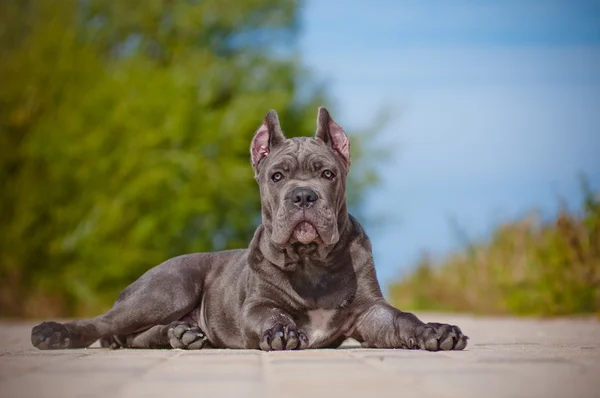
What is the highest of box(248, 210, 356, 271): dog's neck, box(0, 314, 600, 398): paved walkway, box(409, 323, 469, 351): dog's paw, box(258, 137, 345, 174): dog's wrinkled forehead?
box(258, 137, 345, 174): dog's wrinkled forehead

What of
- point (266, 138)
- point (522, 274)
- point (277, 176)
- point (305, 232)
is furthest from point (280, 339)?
point (522, 274)

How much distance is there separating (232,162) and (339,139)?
36.5 ft

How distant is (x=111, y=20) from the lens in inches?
774

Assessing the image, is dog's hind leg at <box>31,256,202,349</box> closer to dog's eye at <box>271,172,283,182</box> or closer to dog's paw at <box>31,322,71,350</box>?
dog's paw at <box>31,322,71,350</box>

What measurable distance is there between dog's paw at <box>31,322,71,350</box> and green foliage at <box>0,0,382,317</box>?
9.03 meters

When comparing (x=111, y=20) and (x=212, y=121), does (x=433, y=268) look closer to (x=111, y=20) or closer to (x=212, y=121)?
(x=212, y=121)

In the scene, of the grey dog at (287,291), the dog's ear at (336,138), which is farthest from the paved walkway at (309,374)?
the dog's ear at (336,138)

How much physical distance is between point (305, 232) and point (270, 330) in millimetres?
738

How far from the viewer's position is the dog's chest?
567 cm

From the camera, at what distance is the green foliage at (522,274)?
11.2m

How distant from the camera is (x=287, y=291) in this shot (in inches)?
225

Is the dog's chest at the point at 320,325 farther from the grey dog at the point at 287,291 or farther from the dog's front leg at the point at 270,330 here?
the dog's front leg at the point at 270,330

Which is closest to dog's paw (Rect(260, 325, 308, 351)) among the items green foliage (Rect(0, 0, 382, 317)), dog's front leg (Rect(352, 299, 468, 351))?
dog's front leg (Rect(352, 299, 468, 351))

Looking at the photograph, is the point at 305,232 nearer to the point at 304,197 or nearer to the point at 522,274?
the point at 304,197
